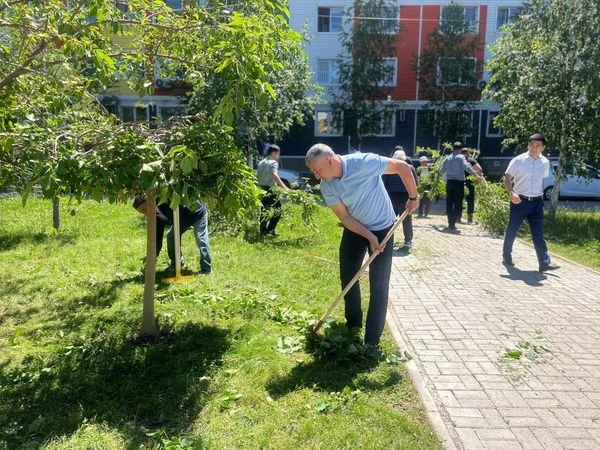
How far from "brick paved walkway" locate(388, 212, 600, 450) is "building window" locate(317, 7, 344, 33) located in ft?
81.7

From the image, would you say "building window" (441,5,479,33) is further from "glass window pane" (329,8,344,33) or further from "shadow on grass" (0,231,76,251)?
"shadow on grass" (0,231,76,251)

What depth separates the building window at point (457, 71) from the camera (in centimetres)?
2788

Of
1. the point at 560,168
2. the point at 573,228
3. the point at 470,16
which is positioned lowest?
the point at 573,228

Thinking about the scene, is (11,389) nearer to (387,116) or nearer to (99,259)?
(99,259)

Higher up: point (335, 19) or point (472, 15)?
point (472, 15)

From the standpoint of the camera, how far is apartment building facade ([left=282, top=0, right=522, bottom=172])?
29219mm

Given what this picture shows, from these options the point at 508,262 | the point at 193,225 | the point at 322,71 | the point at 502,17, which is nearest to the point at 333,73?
the point at 322,71

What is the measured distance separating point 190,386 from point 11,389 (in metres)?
1.36

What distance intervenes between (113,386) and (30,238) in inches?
245

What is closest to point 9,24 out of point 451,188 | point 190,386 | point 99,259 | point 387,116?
point 190,386

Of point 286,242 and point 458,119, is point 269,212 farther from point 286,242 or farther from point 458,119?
point 458,119

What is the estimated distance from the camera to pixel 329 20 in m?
30.0

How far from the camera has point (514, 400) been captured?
374cm

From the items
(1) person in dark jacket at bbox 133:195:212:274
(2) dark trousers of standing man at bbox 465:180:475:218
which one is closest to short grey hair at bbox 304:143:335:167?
(1) person in dark jacket at bbox 133:195:212:274
